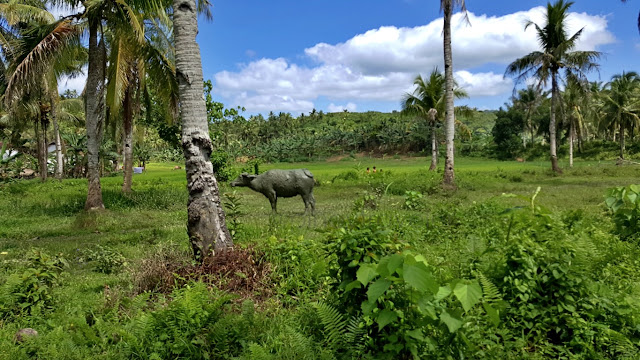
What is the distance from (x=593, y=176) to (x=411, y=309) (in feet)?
79.1

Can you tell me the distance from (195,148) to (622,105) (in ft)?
143

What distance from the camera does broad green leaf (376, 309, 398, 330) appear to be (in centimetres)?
261

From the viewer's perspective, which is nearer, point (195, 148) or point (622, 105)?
point (195, 148)

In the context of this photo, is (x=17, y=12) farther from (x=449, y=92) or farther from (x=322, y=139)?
(x=322, y=139)

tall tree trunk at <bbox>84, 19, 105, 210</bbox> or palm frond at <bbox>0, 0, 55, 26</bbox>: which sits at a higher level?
palm frond at <bbox>0, 0, 55, 26</bbox>

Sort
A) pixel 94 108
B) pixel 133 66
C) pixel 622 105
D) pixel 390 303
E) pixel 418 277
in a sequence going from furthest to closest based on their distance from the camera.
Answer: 1. pixel 622 105
2. pixel 133 66
3. pixel 94 108
4. pixel 390 303
5. pixel 418 277

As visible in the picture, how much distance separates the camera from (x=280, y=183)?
10.4 meters

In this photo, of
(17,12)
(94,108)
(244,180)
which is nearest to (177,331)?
(244,180)

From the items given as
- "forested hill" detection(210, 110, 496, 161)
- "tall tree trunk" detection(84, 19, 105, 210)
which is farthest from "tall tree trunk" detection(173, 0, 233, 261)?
"forested hill" detection(210, 110, 496, 161)

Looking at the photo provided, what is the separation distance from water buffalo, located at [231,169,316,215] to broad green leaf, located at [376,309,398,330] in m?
7.75

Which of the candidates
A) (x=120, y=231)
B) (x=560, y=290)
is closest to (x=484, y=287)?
(x=560, y=290)

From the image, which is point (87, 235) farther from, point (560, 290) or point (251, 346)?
point (560, 290)

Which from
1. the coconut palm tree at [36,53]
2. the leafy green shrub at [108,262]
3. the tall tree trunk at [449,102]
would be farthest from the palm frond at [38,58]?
the tall tree trunk at [449,102]

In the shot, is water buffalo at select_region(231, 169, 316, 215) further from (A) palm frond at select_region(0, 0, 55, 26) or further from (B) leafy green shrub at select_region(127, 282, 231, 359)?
(A) palm frond at select_region(0, 0, 55, 26)
